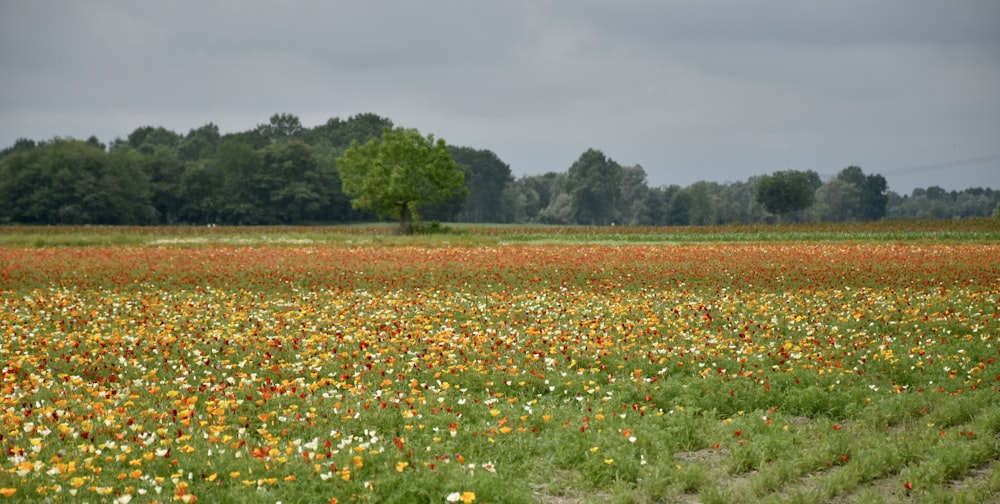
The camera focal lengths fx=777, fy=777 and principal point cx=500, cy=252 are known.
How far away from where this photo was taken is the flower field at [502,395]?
7.79 m

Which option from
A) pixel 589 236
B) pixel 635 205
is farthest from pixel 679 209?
pixel 589 236

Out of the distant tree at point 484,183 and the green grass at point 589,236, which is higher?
the distant tree at point 484,183

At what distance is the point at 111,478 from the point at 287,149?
113 m

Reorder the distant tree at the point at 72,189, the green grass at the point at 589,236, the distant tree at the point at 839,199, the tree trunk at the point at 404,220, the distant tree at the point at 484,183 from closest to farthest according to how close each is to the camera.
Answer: the green grass at the point at 589,236 < the tree trunk at the point at 404,220 < the distant tree at the point at 72,189 < the distant tree at the point at 484,183 < the distant tree at the point at 839,199

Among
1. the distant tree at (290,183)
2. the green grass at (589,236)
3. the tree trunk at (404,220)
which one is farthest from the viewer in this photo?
the distant tree at (290,183)

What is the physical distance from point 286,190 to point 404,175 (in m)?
45.1

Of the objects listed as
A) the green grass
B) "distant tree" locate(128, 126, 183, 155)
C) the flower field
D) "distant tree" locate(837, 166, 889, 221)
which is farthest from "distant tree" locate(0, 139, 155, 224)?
"distant tree" locate(837, 166, 889, 221)

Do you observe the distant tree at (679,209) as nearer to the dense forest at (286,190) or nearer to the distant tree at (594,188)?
the dense forest at (286,190)

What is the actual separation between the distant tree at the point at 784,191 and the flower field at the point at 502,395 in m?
116

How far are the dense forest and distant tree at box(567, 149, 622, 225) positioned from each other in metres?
0.21

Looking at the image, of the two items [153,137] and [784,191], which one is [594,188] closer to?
[784,191]

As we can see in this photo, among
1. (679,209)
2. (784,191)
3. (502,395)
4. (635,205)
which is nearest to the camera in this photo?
(502,395)

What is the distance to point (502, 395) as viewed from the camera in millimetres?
10320

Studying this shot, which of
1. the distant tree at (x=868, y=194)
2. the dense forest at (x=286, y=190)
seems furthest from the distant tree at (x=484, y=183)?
the distant tree at (x=868, y=194)
